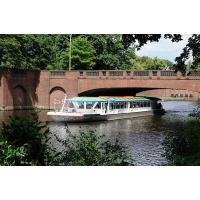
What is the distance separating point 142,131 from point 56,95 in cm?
447

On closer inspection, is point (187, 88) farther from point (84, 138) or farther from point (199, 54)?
point (84, 138)

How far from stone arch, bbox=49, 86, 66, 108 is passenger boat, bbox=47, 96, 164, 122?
0.26 metres

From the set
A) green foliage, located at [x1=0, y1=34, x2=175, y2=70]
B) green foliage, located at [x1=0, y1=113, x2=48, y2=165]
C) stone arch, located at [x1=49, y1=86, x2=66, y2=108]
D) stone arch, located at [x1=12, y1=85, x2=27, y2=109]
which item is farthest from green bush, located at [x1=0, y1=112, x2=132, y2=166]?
stone arch, located at [x1=49, y1=86, x2=66, y2=108]

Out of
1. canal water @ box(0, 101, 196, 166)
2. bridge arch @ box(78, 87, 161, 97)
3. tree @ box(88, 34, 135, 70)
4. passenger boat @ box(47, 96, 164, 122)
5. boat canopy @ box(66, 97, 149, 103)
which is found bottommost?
canal water @ box(0, 101, 196, 166)

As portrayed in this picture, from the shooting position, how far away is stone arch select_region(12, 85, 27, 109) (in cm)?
1500

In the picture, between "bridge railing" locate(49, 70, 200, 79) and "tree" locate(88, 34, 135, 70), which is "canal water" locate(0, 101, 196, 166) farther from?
"tree" locate(88, 34, 135, 70)

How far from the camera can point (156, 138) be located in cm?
1251

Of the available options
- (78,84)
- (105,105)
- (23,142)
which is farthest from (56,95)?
(23,142)

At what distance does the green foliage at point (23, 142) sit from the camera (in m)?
6.69

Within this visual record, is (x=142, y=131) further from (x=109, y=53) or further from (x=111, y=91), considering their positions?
(x=111, y=91)

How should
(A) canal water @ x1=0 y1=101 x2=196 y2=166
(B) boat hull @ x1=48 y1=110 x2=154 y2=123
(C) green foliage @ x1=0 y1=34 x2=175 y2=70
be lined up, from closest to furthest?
1. (A) canal water @ x1=0 y1=101 x2=196 y2=166
2. (C) green foliage @ x1=0 y1=34 x2=175 y2=70
3. (B) boat hull @ x1=48 y1=110 x2=154 y2=123

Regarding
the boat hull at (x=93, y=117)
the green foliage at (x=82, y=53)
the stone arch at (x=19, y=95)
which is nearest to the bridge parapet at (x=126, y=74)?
the green foliage at (x=82, y=53)
